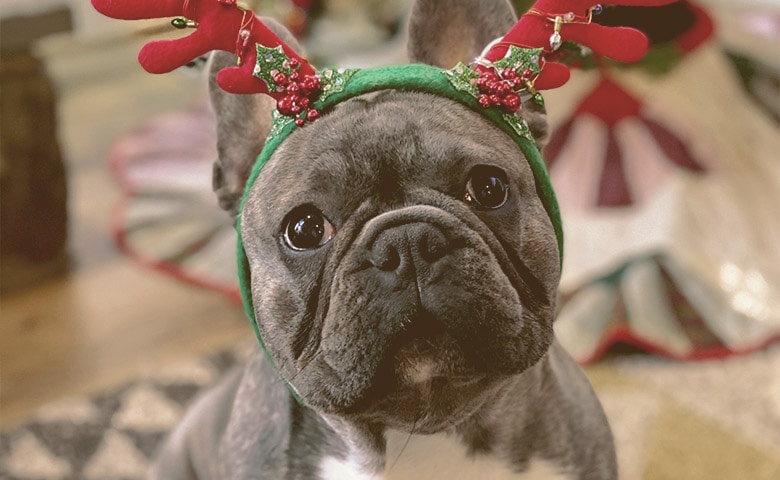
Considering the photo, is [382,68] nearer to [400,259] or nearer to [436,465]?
[400,259]

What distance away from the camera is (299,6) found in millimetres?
3264

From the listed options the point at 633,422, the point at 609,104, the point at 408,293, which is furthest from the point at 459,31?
the point at 609,104

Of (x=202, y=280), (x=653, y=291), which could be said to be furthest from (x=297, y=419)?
(x=202, y=280)

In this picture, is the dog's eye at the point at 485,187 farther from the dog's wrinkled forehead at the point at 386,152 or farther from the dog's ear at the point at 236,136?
the dog's ear at the point at 236,136

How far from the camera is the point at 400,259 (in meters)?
0.85

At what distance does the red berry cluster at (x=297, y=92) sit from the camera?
3.02 feet

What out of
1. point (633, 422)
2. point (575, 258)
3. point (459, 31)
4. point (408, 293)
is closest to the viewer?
point (408, 293)

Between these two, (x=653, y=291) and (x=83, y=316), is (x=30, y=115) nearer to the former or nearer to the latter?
(x=83, y=316)

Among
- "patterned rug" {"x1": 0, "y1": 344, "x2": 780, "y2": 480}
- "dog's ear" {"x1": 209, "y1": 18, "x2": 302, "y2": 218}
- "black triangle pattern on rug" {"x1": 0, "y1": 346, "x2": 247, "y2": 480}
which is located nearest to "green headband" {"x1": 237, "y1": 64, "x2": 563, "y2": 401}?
"dog's ear" {"x1": 209, "y1": 18, "x2": 302, "y2": 218}

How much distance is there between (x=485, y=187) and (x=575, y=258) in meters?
1.41

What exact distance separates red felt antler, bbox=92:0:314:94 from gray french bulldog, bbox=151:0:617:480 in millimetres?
95

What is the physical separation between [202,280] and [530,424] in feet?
5.39

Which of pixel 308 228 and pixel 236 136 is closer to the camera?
pixel 308 228

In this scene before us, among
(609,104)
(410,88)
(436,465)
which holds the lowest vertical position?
(609,104)
